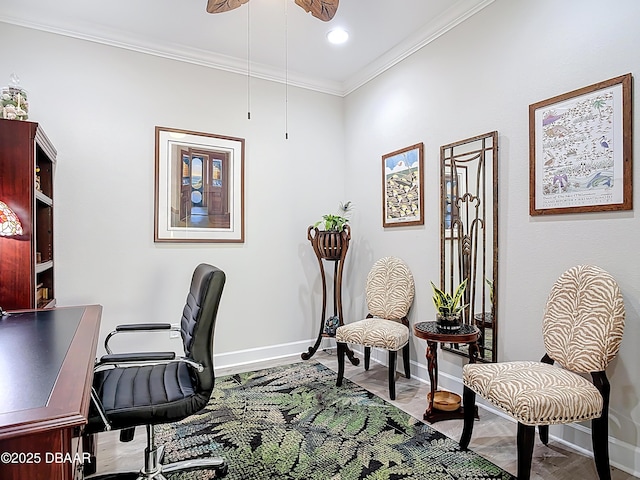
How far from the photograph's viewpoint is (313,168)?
4.16m

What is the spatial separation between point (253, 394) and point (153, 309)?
3.90 feet

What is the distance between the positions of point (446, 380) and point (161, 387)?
221 centimetres

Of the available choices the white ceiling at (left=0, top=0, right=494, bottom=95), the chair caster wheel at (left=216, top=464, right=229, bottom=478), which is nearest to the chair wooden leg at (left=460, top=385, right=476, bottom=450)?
the chair caster wheel at (left=216, top=464, right=229, bottom=478)

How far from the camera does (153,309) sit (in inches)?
132

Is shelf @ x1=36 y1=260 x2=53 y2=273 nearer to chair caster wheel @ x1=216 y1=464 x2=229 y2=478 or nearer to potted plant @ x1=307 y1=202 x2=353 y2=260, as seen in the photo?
chair caster wheel @ x1=216 y1=464 x2=229 y2=478

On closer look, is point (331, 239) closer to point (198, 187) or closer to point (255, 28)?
point (198, 187)

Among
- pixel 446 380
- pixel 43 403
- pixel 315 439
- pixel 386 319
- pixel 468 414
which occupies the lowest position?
pixel 315 439

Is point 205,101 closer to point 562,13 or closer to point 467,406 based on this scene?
point 562,13

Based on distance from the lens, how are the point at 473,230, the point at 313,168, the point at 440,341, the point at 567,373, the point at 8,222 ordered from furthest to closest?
the point at 313,168 → the point at 473,230 → the point at 440,341 → the point at 8,222 → the point at 567,373

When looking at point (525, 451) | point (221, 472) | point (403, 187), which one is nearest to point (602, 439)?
point (525, 451)

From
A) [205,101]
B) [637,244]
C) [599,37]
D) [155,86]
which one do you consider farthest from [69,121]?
[637,244]

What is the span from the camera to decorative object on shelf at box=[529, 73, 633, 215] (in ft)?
6.47

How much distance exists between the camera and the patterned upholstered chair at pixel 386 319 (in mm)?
2898

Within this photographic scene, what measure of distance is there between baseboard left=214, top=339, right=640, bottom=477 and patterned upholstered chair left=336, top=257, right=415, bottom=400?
0.25 m
